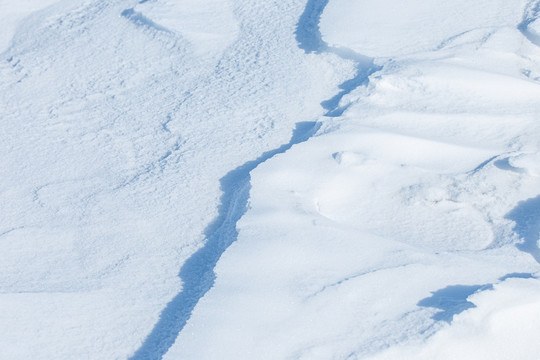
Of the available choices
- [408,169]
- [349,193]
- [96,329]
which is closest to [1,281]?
[96,329]

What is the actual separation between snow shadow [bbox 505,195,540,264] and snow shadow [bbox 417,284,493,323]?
22 centimetres

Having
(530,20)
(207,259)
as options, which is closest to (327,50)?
(530,20)

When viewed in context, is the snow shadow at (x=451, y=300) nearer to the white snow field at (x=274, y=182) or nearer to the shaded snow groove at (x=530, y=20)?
the white snow field at (x=274, y=182)

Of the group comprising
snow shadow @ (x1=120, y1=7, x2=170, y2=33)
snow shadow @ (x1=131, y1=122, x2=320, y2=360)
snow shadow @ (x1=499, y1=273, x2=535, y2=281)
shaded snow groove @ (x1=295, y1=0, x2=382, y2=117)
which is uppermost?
snow shadow @ (x1=120, y1=7, x2=170, y2=33)

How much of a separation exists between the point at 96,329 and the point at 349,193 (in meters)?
0.72

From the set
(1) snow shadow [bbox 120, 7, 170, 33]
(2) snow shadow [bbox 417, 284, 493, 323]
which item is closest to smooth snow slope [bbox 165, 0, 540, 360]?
(2) snow shadow [bbox 417, 284, 493, 323]

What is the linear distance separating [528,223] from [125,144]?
1.27m

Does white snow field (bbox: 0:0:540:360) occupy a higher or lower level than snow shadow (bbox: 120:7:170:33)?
lower

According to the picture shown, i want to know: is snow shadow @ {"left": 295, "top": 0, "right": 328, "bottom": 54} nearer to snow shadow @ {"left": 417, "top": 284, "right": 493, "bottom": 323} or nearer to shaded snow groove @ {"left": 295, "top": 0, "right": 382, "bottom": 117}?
shaded snow groove @ {"left": 295, "top": 0, "right": 382, "bottom": 117}

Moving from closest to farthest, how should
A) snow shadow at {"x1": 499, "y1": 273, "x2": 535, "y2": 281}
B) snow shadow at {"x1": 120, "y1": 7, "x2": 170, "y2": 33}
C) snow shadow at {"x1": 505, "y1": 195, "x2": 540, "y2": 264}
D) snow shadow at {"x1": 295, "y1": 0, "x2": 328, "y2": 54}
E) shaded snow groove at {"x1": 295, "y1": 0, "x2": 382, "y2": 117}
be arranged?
snow shadow at {"x1": 499, "y1": 273, "x2": 535, "y2": 281} < snow shadow at {"x1": 505, "y1": 195, "x2": 540, "y2": 264} < shaded snow groove at {"x1": 295, "y1": 0, "x2": 382, "y2": 117} < snow shadow at {"x1": 295, "y1": 0, "x2": 328, "y2": 54} < snow shadow at {"x1": 120, "y1": 7, "x2": 170, "y2": 33}

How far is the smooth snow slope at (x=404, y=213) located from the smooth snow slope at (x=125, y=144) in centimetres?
17

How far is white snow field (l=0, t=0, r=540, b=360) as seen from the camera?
142 cm

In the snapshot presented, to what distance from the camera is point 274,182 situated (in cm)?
188

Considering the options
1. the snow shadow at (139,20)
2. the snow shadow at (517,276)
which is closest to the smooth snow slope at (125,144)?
the snow shadow at (139,20)
